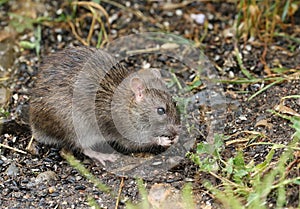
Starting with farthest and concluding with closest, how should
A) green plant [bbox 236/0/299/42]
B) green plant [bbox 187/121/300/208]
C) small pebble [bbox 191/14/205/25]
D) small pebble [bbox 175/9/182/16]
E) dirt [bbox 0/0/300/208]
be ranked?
small pebble [bbox 175/9/182/16] → small pebble [bbox 191/14/205/25] → green plant [bbox 236/0/299/42] → dirt [bbox 0/0/300/208] → green plant [bbox 187/121/300/208]

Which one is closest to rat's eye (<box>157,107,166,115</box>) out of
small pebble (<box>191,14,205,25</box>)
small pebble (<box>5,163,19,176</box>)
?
small pebble (<box>5,163,19,176</box>)

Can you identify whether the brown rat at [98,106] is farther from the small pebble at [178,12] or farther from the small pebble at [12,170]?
the small pebble at [178,12]

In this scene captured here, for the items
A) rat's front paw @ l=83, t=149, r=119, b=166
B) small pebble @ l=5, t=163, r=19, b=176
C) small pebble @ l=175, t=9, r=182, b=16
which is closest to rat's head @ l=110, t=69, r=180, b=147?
rat's front paw @ l=83, t=149, r=119, b=166

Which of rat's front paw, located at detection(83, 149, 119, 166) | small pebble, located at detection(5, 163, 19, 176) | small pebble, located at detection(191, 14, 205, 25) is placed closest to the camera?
small pebble, located at detection(5, 163, 19, 176)

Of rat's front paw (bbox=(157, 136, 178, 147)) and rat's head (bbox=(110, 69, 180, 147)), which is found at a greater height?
rat's head (bbox=(110, 69, 180, 147))

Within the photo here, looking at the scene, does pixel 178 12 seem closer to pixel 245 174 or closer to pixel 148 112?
pixel 148 112

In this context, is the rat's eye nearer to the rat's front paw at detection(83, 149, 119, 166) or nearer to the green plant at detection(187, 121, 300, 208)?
the green plant at detection(187, 121, 300, 208)

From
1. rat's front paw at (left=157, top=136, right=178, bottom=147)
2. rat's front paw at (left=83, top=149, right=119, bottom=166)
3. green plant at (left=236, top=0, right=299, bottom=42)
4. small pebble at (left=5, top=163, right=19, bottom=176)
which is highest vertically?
green plant at (left=236, top=0, right=299, bottom=42)

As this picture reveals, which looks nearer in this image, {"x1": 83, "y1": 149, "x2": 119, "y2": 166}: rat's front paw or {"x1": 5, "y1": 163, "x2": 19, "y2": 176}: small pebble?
{"x1": 5, "y1": 163, "x2": 19, "y2": 176}: small pebble

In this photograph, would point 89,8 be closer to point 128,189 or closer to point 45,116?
point 45,116

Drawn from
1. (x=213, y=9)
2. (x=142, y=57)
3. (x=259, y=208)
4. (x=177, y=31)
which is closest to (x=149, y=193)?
(x=259, y=208)
